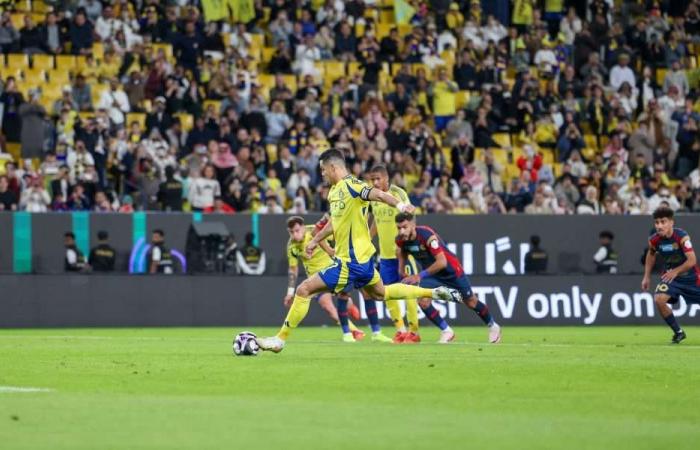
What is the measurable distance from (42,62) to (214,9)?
536 cm

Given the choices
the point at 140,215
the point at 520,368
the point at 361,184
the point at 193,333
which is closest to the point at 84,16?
the point at 140,215

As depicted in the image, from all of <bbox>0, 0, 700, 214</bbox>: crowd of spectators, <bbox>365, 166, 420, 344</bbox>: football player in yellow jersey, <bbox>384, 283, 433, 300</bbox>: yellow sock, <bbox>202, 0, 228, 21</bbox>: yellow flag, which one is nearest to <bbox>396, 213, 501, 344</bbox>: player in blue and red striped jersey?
<bbox>365, 166, 420, 344</bbox>: football player in yellow jersey

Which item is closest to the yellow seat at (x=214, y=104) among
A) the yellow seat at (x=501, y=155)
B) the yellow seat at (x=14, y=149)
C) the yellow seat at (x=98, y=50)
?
the yellow seat at (x=98, y=50)

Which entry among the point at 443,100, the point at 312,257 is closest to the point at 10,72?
the point at 443,100

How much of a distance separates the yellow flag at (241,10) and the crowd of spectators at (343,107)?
431 mm

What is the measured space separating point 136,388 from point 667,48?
32.4 meters

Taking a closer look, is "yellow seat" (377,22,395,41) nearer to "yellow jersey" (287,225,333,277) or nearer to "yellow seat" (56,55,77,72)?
"yellow seat" (56,55,77,72)

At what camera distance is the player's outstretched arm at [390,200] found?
15.8 metres

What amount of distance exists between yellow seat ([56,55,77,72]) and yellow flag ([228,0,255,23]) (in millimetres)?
5218

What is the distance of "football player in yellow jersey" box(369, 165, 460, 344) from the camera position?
21.3 m

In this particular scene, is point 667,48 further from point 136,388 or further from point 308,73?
point 136,388

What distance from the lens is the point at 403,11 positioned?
40.8m

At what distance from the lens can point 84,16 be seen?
115ft

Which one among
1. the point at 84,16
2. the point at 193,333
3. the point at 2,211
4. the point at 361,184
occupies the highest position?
the point at 84,16
